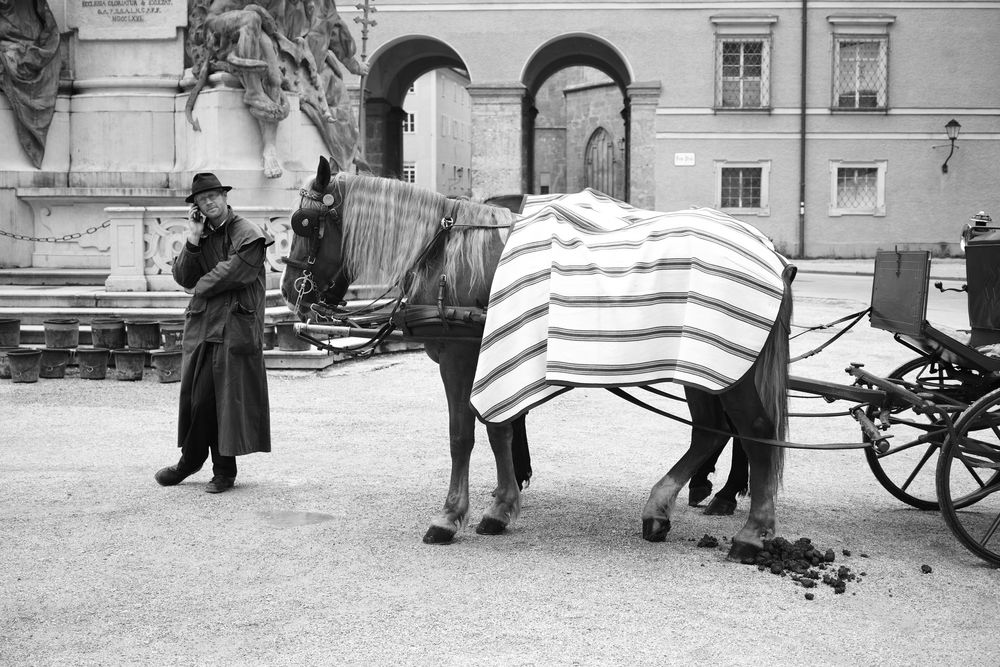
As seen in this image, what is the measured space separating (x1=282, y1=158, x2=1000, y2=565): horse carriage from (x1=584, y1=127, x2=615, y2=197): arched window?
1956 inches

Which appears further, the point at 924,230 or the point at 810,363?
the point at 924,230

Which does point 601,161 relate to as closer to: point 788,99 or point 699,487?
point 788,99

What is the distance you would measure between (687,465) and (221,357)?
9.21 ft

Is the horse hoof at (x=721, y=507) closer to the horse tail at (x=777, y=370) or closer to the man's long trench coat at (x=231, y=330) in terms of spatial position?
the horse tail at (x=777, y=370)

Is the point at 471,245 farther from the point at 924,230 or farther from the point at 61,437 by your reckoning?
the point at 924,230

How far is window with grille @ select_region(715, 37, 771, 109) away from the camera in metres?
35.8

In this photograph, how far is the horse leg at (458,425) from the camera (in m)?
5.60

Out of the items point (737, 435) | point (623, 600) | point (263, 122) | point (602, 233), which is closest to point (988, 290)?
point (737, 435)

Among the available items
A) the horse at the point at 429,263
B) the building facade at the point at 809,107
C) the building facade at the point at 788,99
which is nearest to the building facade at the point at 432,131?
the building facade at the point at 788,99

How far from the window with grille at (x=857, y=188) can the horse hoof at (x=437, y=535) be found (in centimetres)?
3245

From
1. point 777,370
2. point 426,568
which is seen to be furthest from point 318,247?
point 777,370

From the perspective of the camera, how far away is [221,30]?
13.6 m

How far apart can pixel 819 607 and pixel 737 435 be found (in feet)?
3.83

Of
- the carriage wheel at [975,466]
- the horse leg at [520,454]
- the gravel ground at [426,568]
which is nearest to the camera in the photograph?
the gravel ground at [426,568]
